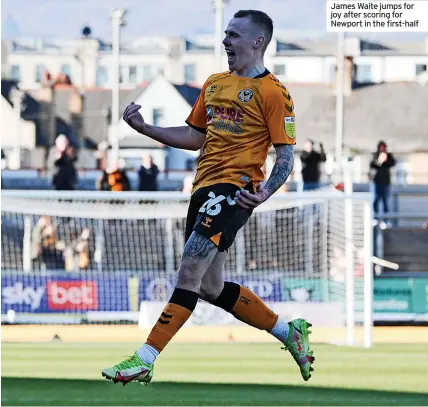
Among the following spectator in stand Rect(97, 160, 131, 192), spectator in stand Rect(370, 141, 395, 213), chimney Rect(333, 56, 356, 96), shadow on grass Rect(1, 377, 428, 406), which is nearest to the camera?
shadow on grass Rect(1, 377, 428, 406)

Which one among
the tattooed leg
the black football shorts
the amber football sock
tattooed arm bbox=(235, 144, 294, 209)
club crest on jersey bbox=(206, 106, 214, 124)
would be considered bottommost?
the amber football sock

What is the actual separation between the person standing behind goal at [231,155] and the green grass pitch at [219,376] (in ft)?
4.26

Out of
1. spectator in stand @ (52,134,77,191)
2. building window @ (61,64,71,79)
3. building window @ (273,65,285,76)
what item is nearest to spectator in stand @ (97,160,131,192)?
spectator in stand @ (52,134,77,191)

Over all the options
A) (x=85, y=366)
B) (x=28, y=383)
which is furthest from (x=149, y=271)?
(x=28, y=383)

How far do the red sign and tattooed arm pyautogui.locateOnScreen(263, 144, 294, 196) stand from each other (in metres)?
10.6

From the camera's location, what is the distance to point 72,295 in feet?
61.9

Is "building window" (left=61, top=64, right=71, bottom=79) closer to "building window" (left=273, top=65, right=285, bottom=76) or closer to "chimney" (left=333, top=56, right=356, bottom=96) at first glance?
"building window" (left=273, top=65, right=285, bottom=76)

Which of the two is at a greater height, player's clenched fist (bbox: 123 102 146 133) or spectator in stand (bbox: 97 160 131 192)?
player's clenched fist (bbox: 123 102 146 133)

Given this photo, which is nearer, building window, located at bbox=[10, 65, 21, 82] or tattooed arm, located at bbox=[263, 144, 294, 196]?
tattooed arm, located at bbox=[263, 144, 294, 196]

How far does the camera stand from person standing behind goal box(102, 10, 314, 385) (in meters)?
8.38

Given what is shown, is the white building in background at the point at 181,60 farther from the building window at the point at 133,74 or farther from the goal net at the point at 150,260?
the goal net at the point at 150,260

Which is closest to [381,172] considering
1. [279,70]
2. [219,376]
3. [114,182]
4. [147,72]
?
[114,182]
